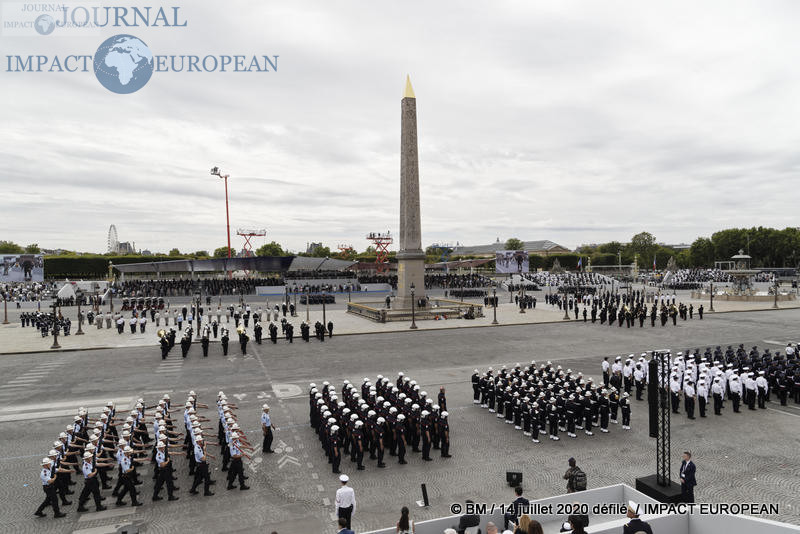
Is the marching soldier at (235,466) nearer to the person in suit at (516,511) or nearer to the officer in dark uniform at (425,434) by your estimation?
the officer in dark uniform at (425,434)

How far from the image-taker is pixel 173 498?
983 cm

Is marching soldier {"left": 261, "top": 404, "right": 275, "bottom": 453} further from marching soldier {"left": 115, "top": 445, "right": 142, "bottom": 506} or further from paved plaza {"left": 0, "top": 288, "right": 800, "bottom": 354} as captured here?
paved plaza {"left": 0, "top": 288, "right": 800, "bottom": 354}

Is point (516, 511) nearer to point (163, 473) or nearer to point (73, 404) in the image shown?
point (163, 473)

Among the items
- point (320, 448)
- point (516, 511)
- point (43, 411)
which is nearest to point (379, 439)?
point (320, 448)

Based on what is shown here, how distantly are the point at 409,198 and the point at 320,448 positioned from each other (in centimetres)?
2710

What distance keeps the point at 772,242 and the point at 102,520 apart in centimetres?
12208

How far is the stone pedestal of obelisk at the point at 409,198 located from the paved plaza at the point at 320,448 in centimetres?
1463

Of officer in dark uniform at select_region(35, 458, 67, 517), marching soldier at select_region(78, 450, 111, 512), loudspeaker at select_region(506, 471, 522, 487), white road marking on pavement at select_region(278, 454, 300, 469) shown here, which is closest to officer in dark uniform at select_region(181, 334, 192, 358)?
white road marking on pavement at select_region(278, 454, 300, 469)

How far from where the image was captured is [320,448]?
12430 millimetres

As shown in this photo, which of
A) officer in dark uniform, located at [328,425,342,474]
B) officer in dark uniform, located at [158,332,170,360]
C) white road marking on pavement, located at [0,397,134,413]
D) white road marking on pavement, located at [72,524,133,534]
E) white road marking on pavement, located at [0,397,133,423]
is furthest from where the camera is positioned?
officer in dark uniform, located at [158,332,170,360]

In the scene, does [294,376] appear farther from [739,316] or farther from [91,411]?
[739,316]

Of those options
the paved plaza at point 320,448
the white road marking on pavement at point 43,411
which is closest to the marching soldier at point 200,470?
the paved plaza at point 320,448

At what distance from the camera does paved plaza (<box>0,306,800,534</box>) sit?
9227 mm

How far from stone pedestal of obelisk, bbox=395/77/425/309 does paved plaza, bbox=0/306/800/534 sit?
14.6 metres
